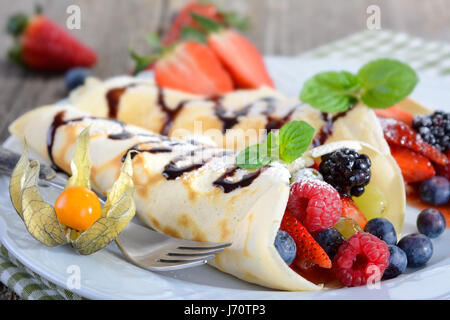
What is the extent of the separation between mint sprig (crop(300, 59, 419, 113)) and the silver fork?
1.11m

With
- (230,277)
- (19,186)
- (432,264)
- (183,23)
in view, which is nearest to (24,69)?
(183,23)

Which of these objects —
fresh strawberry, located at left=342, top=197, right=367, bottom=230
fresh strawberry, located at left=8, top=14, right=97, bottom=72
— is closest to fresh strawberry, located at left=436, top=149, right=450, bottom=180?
fresh strawberry, located at left=342, top=197, right=367, bottom=230

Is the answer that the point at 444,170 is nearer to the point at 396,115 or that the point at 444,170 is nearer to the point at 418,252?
the point at 396,115

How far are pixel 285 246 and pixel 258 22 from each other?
4.34 metres

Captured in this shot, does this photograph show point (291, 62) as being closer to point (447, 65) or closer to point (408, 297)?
point (447, 65)

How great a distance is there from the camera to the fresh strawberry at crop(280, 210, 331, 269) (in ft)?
6.91

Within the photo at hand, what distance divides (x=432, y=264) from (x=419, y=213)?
43 centimetres

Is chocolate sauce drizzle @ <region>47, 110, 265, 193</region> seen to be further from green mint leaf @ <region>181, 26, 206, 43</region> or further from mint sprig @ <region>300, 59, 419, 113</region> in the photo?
green mint leaf @ <region>181, 26, 206, 43</region>

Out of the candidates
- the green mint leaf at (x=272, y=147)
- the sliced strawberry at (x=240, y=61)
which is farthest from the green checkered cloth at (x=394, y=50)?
the green mint leaf at (x=272, y=147)

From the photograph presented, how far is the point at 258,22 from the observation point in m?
6.02

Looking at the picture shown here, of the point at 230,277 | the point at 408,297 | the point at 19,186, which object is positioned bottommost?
the point at 230,277
